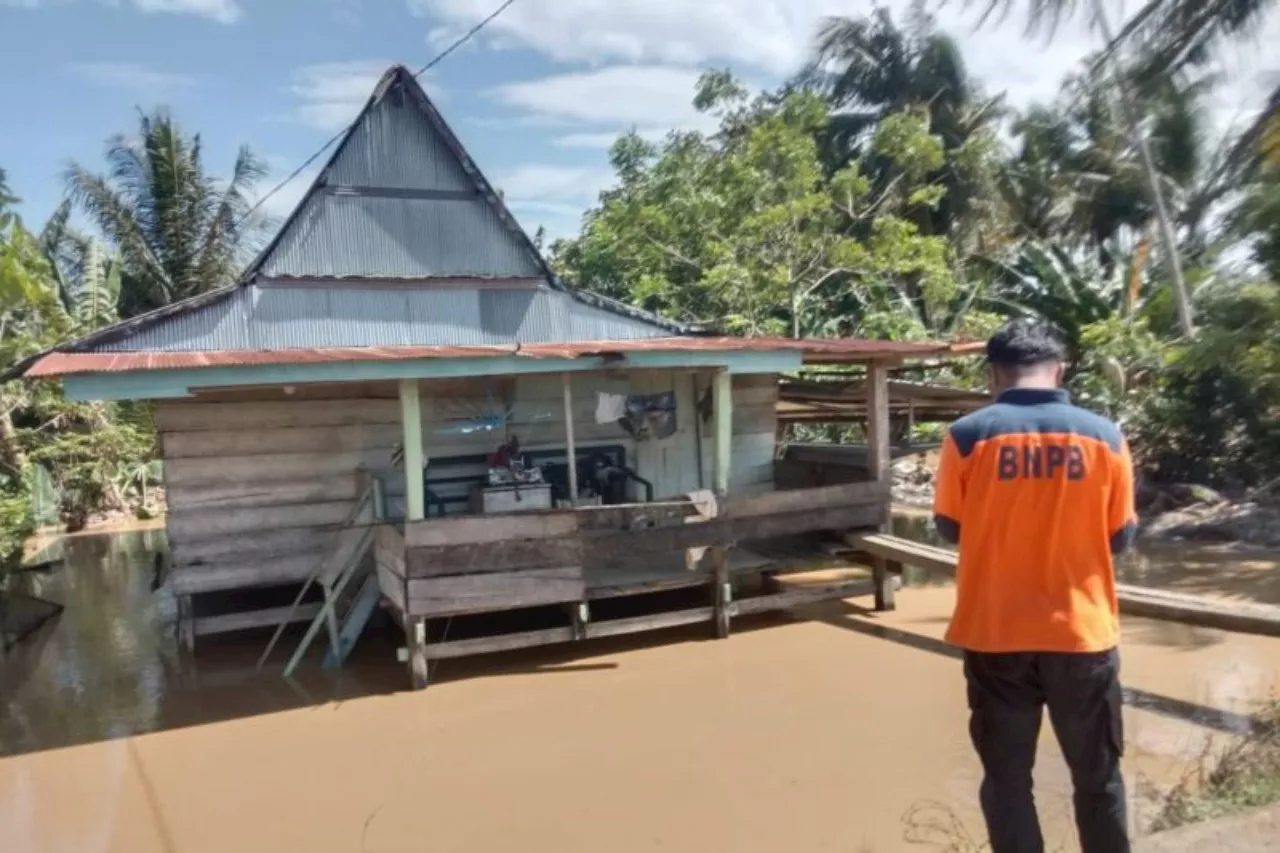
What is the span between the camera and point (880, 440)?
10.3 meters

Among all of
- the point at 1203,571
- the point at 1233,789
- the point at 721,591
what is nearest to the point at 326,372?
the point at 721,591

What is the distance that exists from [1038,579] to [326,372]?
19.2 feet

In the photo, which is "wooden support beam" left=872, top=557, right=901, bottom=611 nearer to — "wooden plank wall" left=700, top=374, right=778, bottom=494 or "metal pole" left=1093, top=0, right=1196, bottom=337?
"wooden plank wall" left=700, top=374, right=778, bottom=494

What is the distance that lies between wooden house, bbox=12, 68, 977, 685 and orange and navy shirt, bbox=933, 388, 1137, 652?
18.0 feet

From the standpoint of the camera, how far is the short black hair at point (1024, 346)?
3215 mm

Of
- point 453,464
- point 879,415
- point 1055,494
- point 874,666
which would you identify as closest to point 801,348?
point 879,415

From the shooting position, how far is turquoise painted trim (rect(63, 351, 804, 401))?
7.15m

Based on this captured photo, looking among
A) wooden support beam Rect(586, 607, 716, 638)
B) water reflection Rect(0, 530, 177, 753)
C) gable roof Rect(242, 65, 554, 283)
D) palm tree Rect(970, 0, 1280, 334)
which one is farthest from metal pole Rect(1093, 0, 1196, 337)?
water reflection Rect(0, 530, 177, 753)

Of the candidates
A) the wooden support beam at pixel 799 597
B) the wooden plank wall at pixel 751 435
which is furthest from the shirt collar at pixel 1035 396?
the wooden plank wall at pixel 751 435

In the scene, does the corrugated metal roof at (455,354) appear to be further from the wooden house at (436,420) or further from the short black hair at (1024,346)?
the short black hair at (1024,346)

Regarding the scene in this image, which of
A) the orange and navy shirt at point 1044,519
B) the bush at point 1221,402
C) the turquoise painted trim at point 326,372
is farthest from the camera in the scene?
the bush at point 1221,402

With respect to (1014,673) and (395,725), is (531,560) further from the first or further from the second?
(1014,673)

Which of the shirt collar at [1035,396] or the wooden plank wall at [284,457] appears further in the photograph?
the wooden plank wall at [284,457]

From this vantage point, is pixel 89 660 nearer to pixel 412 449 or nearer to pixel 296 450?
pixel 296 450
